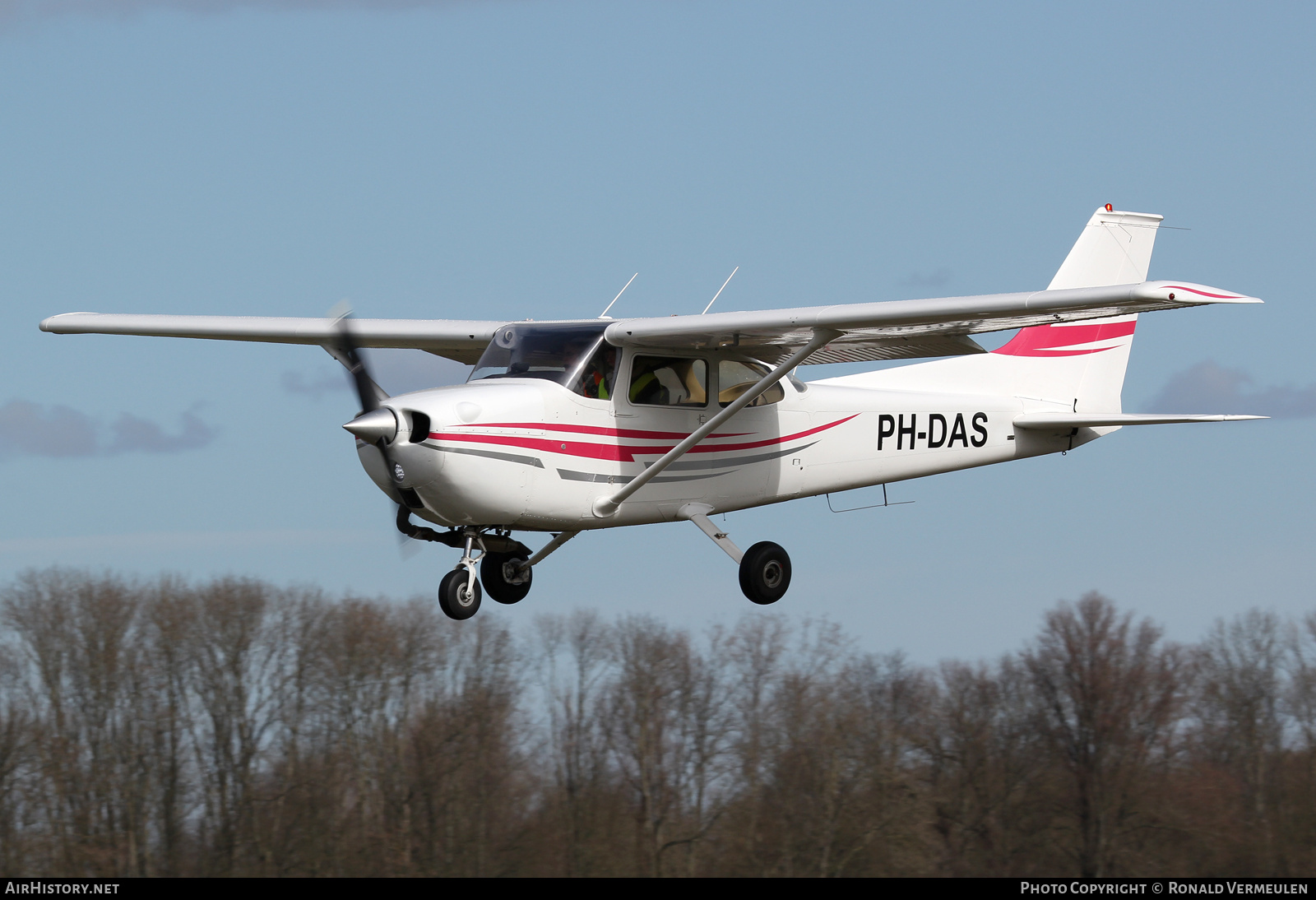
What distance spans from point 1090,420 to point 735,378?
4.58 m

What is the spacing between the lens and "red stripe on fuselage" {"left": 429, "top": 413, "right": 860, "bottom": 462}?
11516 mm

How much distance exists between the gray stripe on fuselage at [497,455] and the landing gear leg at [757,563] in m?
1.85

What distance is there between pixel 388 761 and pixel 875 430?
25.5m

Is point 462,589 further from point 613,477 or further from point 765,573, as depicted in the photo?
point 765,573

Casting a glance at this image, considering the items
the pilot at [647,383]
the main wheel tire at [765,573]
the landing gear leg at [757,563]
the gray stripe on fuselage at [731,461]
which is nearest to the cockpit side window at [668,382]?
the pilot at [647,383]

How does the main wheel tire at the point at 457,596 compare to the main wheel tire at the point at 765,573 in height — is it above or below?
below

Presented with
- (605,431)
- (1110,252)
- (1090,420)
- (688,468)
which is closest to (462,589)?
(605,431)

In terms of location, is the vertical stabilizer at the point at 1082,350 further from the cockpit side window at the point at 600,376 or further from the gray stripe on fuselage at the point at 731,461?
the cockpit side window at the point at 600,376

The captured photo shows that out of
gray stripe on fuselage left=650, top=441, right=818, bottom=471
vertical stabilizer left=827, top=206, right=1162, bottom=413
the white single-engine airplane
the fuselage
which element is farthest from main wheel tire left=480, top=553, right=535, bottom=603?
vertical stabilizer left=827, top=206, right=1162, bottom=413

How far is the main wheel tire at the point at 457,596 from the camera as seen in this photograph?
12016 millimetres

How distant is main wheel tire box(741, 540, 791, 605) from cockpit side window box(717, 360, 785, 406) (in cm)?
141

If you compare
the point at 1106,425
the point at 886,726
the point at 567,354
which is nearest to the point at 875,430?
the point at 1106,425

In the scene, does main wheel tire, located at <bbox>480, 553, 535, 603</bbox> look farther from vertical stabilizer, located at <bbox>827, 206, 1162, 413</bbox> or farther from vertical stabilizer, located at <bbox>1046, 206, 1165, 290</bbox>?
vertical stabilizer, located at <bbox>1046, 206, 1165, 290</bbox>

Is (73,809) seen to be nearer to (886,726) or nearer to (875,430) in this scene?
(886,726)
